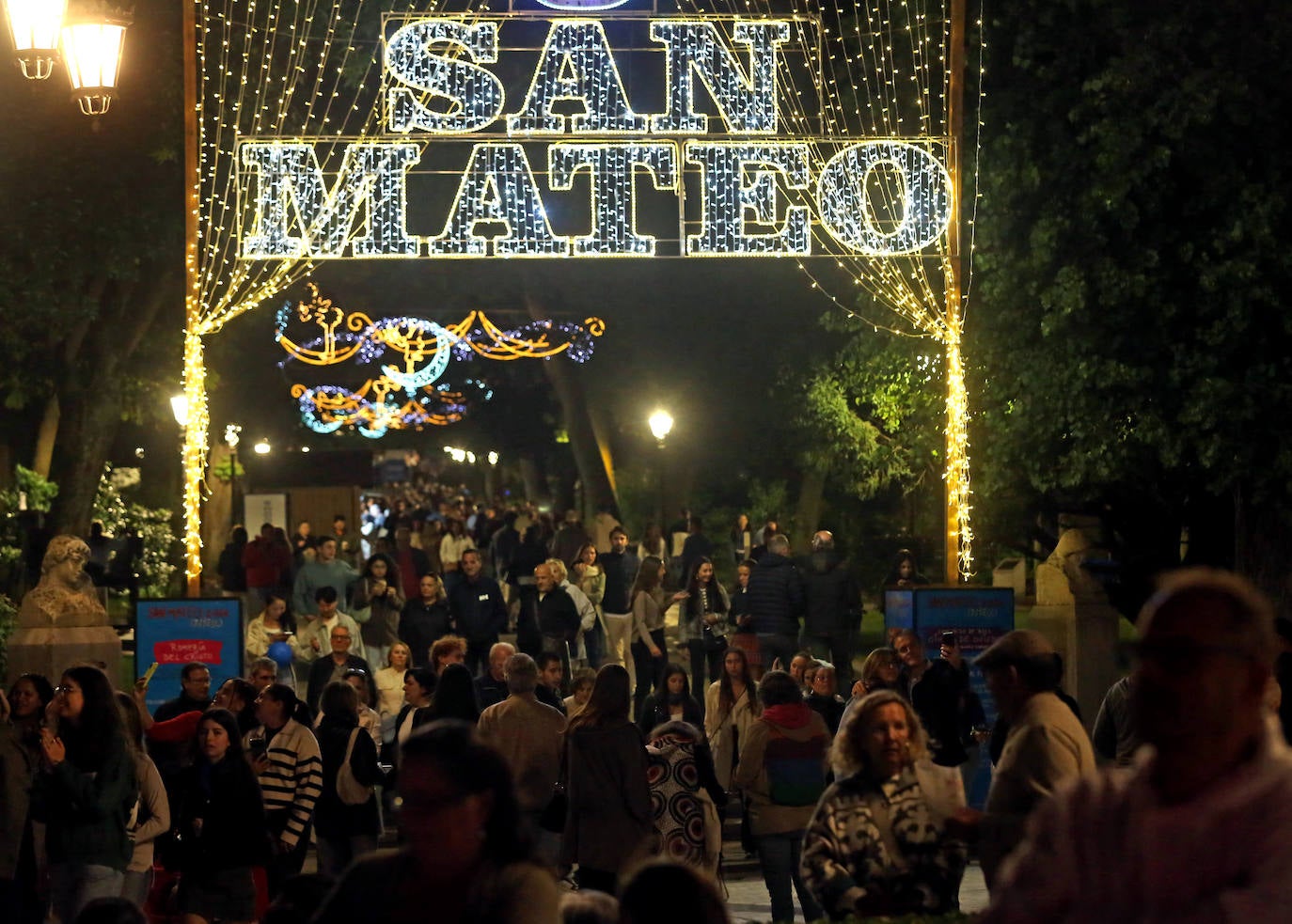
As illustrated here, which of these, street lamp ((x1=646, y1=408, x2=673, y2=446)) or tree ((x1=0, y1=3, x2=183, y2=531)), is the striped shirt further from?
street lamp ((x1=646, y1=408, x2=673, y2=446))

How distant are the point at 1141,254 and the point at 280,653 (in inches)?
366

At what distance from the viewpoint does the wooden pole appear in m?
17.2

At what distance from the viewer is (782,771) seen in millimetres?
10430

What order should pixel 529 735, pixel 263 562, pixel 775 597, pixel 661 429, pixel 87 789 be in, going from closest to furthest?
pixel 87 789 → pixel 529 735 → pixel 775 597 → pixel 263 562 → pixel 661 429

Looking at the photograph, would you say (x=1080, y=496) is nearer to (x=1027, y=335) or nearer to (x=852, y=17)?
(x=1027, y=335)

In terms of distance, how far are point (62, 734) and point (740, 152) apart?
1096 cm

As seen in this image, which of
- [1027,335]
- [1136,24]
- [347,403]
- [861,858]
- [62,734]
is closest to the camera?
[861,858]

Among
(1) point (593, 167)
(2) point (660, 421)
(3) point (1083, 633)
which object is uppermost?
(1) point (593, 167)

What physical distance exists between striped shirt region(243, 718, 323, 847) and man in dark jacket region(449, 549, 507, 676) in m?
7.49

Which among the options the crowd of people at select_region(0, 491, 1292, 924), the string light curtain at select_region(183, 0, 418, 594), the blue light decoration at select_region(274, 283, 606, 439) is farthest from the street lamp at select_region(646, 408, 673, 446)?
the crowd of people at select_region(0, 491, 1292, 924)

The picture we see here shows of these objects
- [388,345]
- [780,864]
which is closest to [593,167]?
[388,345]

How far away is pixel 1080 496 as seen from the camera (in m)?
22.1

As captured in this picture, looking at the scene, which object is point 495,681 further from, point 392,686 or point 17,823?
point 17,823

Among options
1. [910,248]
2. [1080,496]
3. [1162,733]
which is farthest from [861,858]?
[1080,496]
